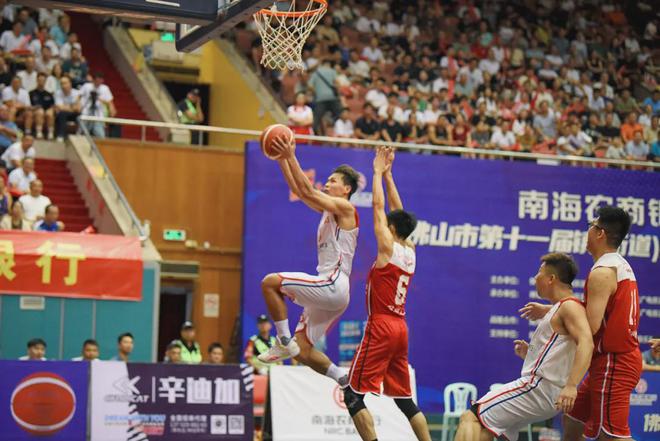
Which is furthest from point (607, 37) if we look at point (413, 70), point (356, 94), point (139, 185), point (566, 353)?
point (566, 353)

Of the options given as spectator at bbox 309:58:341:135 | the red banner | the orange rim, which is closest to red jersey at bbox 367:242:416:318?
the orange rim

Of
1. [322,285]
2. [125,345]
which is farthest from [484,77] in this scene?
[322,285]

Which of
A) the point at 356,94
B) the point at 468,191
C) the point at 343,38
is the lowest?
the point at 468,191

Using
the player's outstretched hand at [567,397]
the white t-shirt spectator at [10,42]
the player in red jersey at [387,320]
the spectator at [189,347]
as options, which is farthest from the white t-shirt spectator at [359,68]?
the player's outstretched hand at [567,397]

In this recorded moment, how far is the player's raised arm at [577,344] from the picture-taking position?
8.12m

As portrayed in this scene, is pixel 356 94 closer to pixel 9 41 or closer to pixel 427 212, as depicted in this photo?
pixel 427 212

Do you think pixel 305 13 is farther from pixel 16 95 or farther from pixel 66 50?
pixel 66 50

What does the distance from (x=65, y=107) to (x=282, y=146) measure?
11696 mm

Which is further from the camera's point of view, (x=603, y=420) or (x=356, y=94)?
(x=356, y=94)

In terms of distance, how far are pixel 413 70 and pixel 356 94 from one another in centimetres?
218

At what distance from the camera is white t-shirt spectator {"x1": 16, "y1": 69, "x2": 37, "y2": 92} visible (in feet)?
67.7

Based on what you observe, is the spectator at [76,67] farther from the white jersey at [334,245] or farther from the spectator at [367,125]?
the white jersey at [334,245]

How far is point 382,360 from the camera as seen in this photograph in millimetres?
10711

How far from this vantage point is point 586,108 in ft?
81.9
